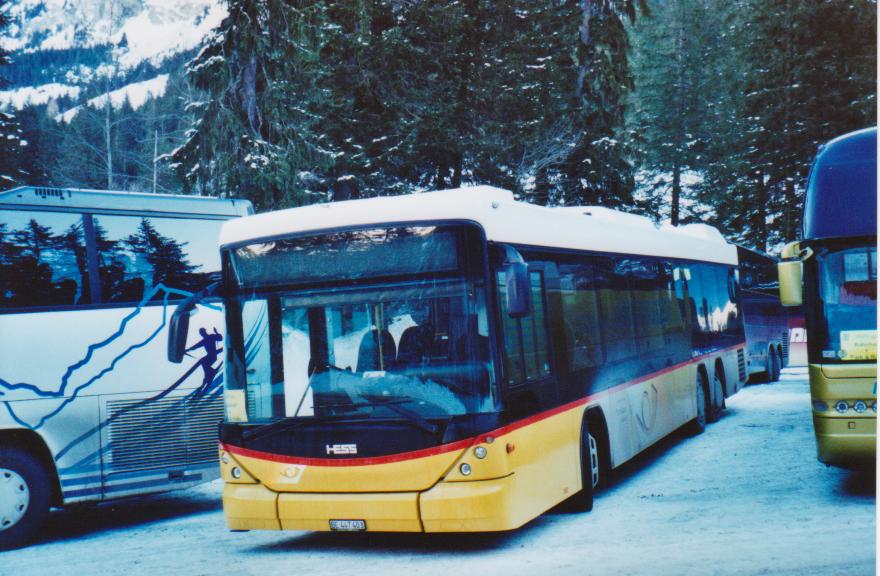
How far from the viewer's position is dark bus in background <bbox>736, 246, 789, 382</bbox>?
2477 cm

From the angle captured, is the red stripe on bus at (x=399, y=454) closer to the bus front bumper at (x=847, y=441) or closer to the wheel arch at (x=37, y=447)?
the bus front bumper at (x=847, y=441)

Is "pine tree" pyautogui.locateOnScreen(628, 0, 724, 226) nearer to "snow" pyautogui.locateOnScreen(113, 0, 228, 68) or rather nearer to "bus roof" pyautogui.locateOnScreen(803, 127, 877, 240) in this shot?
"snow" pyautogui.locateOnScreen(113, 0, 228, 68)

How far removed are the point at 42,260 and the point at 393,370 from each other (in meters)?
4.20

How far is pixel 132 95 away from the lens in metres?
50.6

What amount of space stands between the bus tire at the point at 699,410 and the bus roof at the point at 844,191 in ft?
19.8

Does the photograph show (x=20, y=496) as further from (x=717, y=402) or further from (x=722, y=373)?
(x=722, y=373)

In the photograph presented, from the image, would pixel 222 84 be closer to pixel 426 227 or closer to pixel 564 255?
pixel 564 255

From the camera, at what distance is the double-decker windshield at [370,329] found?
7.77 metres

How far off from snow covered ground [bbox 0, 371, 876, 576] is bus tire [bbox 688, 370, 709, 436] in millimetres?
2665

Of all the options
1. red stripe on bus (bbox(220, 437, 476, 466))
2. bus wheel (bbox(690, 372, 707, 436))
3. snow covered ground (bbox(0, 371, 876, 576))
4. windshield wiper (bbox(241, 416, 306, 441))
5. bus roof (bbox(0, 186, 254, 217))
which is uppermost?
bus roof (bbox(0, 186, 254, 217))

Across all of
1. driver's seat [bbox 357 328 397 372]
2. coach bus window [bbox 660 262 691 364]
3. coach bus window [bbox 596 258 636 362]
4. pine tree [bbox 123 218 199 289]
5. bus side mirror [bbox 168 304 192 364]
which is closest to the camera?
driver's seat [bbox 357 328 397 372]

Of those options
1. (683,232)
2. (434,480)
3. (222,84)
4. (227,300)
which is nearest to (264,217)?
(227,300)

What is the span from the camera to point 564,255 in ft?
33.0

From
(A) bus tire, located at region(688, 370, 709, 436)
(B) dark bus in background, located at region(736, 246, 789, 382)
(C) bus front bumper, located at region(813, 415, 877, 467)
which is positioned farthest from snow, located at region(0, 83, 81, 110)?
(C) bus front bumper, located at region(813, 415, 877, 467)
